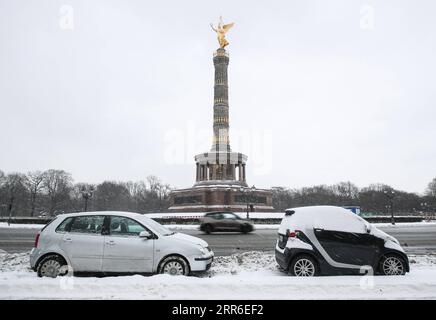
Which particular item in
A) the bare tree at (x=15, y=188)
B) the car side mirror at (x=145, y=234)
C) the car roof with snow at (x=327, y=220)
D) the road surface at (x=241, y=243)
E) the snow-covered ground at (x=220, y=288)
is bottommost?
the road surface at (x=241, y=243)

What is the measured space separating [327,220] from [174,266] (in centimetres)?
363

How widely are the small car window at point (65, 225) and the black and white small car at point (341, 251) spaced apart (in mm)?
4994

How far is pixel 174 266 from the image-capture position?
7227 millimetres

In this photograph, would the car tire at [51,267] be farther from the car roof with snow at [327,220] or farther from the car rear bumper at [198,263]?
the car roof with snow at [327,220]

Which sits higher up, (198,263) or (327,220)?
(327,220)

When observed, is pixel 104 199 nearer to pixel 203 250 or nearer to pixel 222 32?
pixel 222 32

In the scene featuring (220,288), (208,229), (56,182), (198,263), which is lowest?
(208,229)

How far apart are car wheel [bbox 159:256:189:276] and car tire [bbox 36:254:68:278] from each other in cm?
217

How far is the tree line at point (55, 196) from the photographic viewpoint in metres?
77.3

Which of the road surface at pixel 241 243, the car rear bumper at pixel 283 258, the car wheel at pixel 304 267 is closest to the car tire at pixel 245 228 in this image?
the road surface at pixel 241 243

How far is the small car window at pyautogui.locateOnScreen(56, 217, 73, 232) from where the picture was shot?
751 centimetres

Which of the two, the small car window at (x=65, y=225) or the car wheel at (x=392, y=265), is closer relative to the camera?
the car wheel at (x=392, y=265)

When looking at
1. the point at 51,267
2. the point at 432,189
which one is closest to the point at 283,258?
the point at 51,267
